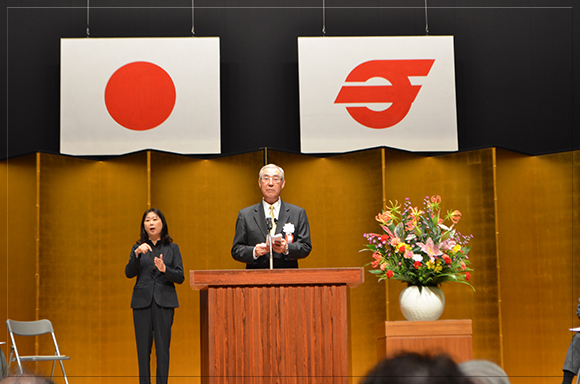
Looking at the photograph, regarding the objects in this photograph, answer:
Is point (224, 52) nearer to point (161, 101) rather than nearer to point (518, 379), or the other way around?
point (161, 101)

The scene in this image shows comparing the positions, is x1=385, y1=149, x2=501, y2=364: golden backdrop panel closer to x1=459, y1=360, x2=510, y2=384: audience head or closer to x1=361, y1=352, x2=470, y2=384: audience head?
x1=459, y1=360, x2=510, y2=384: audience head

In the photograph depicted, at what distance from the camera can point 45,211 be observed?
19.6 feet

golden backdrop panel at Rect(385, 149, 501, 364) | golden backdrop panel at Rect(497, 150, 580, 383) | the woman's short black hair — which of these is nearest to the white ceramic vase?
the woman's short black hair

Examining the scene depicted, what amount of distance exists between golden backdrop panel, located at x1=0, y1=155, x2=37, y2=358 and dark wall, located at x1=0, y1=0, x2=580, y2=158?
75cm

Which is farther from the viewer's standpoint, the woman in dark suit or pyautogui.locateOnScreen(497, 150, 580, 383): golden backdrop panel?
pyautogui.locateOnScreen(497, 150, 580, 383): golden backdrop panel

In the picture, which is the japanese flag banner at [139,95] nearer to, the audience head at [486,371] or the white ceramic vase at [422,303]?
the white ceramic vase at [422,303]

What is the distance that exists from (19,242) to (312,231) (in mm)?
2631

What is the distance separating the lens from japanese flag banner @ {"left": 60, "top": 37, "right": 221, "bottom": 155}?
6562 millimetres

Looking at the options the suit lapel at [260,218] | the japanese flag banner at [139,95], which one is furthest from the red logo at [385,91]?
the suit lapel at [260,218]

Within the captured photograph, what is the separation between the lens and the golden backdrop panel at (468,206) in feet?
19.6

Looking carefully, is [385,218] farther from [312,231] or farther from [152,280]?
[312,231]

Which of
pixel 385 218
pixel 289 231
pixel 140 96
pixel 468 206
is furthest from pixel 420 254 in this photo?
pixel 140 96

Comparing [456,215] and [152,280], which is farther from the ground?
[456,215]

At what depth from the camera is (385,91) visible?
675 cm
